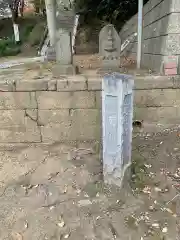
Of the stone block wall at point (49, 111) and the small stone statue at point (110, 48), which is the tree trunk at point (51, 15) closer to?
the small stone statue at point (110, 48)

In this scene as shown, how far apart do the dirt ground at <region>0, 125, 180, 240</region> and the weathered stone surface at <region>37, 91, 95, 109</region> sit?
2.79ft

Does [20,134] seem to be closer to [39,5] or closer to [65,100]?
[65,100]

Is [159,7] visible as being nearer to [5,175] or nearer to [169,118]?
[169,118]

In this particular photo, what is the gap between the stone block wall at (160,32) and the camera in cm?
535

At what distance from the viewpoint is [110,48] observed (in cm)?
625

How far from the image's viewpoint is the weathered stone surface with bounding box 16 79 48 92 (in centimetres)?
553

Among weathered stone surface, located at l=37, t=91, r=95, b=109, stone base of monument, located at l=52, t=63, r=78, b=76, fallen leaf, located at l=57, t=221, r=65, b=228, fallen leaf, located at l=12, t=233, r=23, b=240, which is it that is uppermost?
stone base of monument, located at l=52, t=63, r=78, b=76

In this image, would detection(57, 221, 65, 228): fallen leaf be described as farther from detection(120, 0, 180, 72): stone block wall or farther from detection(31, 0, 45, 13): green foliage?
detection(31, 0, 45, 13): green foliage

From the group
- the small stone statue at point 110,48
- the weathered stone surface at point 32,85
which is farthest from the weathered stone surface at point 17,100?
the small stone statue at point 110,48

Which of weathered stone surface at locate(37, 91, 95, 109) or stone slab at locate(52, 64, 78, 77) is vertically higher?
stone slab at locate(52, 64, 78, 77)

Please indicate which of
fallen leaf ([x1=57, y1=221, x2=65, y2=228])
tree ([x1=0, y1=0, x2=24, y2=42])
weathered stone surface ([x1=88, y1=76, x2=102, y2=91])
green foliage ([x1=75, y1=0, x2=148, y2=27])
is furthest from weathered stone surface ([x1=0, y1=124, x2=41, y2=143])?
tree ([x1=0, y1=0, x2=24, y2=42])

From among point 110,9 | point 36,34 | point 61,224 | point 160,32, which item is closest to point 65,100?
point 160,32

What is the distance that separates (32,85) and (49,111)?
583mm

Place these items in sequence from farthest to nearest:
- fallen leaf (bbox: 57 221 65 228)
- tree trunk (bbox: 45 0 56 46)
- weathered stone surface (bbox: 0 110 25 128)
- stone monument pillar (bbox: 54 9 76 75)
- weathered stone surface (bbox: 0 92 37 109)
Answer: tree trunk (bbox: 45 0 56 46) < stone monument pillar (bbox: 54 9 76 75) < weathered stone surface (bbox: 0 110 25 128) < weathered stone surface (bbox: 0 92 37 109) < fallen leaf (bbox: 57 221 65 228)
